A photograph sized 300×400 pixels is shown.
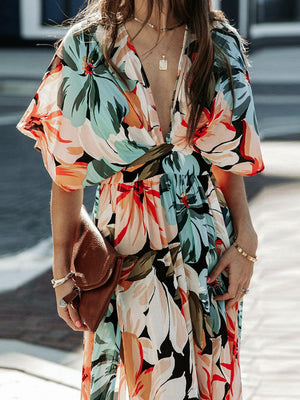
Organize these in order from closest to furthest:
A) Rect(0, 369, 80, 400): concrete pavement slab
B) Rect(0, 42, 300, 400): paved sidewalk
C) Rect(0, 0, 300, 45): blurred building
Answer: Rect(0, 369, 80, 400): concrete pavement slab → Rect(0, 42, 300, 400): paved sidewalk → Rect(0, 0, 300, 45): blurred building

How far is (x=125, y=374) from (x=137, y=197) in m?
0.45

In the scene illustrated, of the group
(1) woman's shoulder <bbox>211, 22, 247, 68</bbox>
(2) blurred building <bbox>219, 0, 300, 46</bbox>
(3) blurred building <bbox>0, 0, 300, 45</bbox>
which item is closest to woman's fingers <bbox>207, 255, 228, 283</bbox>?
(1) woman's shoulder <bbox>211, 22, 247, 68</bbox>

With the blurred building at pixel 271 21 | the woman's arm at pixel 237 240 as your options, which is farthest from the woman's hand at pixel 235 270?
the blurred building at pixel 271 21

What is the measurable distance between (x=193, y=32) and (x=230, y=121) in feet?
0.81

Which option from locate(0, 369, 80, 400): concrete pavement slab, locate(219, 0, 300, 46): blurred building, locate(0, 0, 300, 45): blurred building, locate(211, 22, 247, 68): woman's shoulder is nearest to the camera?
locate(211, 22, 247, 68): woman's shoulder

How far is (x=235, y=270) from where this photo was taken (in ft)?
7.08

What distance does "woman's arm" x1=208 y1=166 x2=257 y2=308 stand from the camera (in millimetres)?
2145

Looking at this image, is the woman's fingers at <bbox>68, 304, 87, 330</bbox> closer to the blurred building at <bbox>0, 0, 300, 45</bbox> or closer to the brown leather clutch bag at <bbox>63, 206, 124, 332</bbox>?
the brown leather clutch bag at <bbox>63, 206, 124, 332</bbox>

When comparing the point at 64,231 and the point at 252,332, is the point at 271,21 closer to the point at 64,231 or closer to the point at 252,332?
the point at 252,332

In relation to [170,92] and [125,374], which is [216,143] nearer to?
[170,92]

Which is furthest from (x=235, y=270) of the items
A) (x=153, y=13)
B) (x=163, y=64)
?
(x=153, y=13)

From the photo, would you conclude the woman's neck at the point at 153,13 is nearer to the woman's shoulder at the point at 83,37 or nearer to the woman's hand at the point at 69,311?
the woman's shoulder at the point at 83,37

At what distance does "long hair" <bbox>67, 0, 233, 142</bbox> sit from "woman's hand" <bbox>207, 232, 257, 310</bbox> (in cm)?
35

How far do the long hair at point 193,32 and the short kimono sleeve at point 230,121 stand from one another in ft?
0.10
